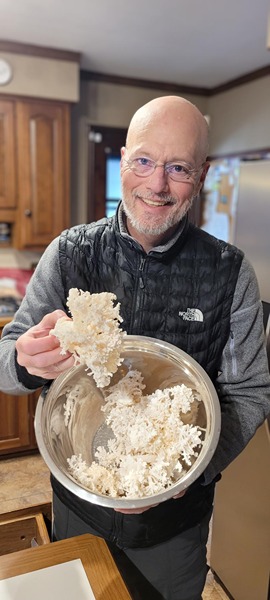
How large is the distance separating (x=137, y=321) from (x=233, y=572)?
1227 millimetres

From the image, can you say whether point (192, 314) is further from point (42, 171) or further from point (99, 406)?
point (42, 171)

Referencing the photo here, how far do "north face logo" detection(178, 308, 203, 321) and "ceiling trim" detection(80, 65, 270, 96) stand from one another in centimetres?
272

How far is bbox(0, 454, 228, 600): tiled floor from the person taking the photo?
7.77 feet

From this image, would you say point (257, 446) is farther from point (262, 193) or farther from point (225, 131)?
point (225, 131)

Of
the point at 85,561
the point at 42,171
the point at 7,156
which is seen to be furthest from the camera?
the point at 42,171

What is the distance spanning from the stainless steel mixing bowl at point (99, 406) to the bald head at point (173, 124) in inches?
16.6

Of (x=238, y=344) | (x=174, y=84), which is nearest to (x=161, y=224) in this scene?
(x=238, y=344)

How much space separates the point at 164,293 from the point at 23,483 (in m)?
1.91

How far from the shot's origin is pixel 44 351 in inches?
32.2

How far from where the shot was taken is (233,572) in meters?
1.74

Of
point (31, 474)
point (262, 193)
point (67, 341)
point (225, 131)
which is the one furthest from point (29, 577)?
point (225, 131)

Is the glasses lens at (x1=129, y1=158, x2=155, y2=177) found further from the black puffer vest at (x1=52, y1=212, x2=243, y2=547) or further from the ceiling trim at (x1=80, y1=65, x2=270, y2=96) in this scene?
the ceiling trim at (x1=80, y1=65, x2=270, y2=96)

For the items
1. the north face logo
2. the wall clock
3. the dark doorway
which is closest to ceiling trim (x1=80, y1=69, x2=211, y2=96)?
the dark doorway

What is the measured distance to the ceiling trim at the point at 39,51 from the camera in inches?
112
